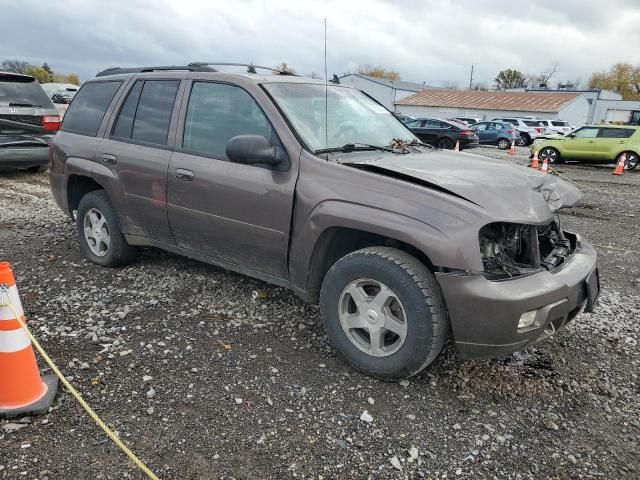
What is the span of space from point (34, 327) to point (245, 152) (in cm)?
205

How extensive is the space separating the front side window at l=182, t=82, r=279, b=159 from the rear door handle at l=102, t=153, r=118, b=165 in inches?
32.7

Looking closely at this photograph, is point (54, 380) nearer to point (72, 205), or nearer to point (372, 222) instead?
point (372, 222)

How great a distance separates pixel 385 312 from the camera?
9.82 feet

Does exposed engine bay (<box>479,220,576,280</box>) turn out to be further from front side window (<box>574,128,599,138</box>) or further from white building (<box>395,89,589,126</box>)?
white building (<box>395,89,589,126</box>)

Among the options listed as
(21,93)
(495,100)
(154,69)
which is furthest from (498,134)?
(495,100)

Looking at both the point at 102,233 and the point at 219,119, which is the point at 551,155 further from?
the point at 102,233

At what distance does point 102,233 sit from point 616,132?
1728cm

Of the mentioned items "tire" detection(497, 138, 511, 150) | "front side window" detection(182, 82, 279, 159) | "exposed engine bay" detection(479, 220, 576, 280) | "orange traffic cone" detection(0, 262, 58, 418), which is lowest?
"tire" detection(497, 138, 511, 150)

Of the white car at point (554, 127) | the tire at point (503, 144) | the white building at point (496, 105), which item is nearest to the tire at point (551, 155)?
the tire at point (503, 144)

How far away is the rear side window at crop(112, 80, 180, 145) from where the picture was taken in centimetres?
410

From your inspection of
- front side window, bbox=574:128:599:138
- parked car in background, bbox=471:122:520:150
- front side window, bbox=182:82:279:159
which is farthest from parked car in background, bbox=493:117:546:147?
front side window, bbox=182:82:279:159

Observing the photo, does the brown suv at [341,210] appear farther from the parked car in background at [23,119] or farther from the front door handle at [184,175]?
the parked car in background at [23,119]

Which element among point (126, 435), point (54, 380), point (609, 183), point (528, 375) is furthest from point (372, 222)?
point (609, 183)

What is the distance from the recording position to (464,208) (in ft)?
9.04
